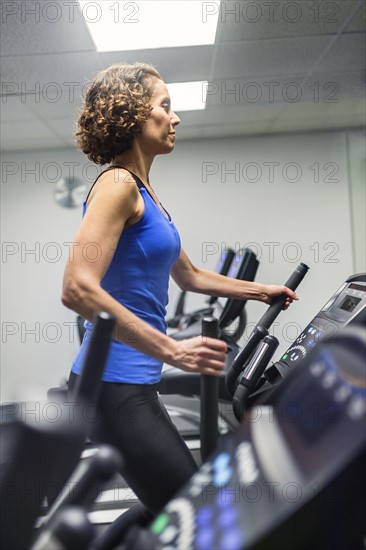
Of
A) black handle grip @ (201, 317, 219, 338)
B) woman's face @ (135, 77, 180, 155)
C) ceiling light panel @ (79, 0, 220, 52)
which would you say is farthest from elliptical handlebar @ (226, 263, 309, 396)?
ceiling light panel @ (79, 0, 220, 52)

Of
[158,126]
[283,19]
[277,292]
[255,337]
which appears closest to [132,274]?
[255,337]

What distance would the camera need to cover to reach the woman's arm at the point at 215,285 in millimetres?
1486

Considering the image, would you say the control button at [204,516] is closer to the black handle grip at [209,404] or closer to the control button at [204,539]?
the control button at [204,539]

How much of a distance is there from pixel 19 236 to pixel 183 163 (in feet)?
6.93

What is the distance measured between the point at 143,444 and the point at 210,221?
4.80m

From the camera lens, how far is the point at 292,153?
218 inches

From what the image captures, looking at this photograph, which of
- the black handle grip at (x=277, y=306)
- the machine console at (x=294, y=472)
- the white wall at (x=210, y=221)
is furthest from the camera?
the white wall at (x=210, y=221)

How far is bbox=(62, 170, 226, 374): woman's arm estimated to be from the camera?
745mm

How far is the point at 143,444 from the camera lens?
0.99m

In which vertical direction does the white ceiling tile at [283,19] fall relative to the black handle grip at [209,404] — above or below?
above

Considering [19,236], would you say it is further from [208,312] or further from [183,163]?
[208,312]

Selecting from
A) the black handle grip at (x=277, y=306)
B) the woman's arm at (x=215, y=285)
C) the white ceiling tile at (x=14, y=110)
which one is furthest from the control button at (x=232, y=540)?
the white ceiling tile at (x=14, y=110)

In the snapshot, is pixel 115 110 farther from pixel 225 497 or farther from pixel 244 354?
pixel 225 497

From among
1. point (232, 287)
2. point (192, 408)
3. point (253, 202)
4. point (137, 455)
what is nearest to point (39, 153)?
point (253, 202)
